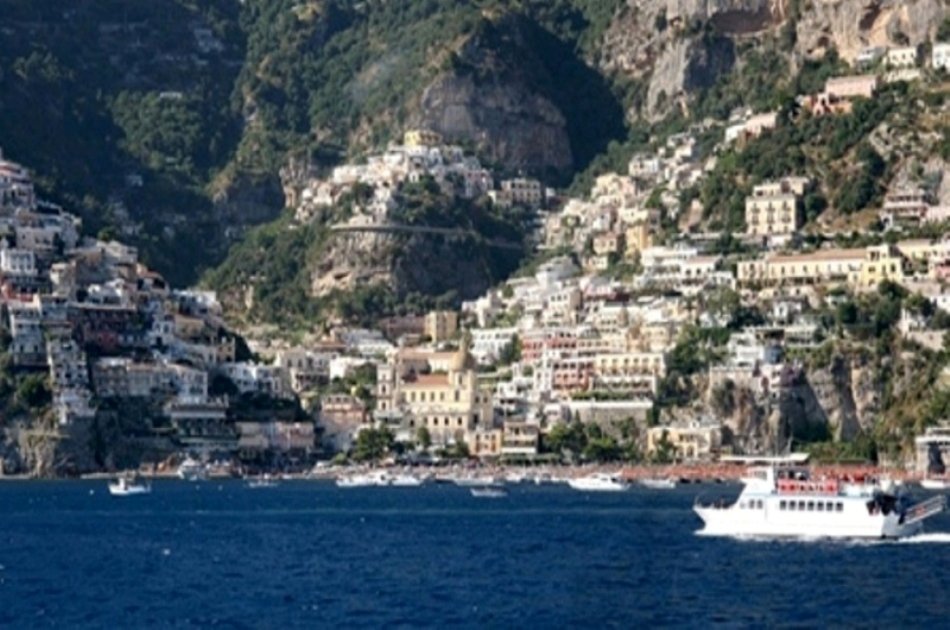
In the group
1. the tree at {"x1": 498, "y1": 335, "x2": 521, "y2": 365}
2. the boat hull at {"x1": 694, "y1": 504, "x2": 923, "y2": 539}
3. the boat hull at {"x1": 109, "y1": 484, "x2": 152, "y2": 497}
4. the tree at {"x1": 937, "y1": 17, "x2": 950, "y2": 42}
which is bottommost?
the boat hull at {"x1": 694, "y1": 504, "x2": 923, "y2": 539}

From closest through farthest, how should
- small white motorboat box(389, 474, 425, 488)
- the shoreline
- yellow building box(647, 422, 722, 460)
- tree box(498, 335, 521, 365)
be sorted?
the shoreline → small white motorboat box(389, 474, 425, 488) → yellow building box(647, 422, 722, 460) → tree box(498, 335, 521, 365)

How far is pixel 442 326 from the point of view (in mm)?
185500

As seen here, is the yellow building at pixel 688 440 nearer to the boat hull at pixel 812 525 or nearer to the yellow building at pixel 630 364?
the yellow building at pixel 630 364

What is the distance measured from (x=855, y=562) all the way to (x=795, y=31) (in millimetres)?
116892

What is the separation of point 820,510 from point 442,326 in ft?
306

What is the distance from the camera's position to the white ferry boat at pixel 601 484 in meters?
140

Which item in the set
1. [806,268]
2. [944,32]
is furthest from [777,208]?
[944,32]

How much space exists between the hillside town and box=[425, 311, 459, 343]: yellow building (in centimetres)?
14

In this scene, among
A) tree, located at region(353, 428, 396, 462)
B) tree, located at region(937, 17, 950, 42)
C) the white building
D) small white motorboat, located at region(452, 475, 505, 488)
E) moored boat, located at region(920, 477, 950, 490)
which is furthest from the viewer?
tree, located at region(937, 17, 950, 42)

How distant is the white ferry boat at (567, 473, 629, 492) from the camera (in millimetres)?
140500

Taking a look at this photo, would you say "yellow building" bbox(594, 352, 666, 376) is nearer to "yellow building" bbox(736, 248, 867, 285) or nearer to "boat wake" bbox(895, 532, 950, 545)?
"yellow building" bbox(736, 248, 867, 285)

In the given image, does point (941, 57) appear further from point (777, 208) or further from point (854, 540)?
point (854, 540)

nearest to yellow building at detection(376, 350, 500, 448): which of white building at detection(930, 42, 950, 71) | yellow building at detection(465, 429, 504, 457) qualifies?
yellow building at detection(465, 429, 504, 457)

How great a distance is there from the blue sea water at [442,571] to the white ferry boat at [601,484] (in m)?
17.6
